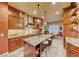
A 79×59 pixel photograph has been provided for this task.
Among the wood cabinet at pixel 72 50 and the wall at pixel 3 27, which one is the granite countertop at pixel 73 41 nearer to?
the wood cabinet at pixel 72 50

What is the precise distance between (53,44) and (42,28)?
569 mm

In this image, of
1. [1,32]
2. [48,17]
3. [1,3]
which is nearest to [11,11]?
[1,3]

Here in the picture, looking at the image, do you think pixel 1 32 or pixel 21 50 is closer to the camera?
pixel 21 50

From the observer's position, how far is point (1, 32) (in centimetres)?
363

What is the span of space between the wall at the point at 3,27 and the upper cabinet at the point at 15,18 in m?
0.15

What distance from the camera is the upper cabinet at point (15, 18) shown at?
10.9ft

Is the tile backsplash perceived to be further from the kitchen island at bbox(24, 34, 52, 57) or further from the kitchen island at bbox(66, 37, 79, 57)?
the kitchen island at bbox(66, 37, 79, 57)

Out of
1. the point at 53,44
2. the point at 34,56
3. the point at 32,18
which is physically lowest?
the point at 34,56

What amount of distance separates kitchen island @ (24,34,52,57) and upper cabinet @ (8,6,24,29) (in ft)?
1.50

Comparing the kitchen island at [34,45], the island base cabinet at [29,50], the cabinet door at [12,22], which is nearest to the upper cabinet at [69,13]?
the kitchen island at [34,45]

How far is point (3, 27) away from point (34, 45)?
1035 millimetres

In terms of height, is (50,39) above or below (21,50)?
above

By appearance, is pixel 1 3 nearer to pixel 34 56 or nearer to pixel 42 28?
pixel 42 28

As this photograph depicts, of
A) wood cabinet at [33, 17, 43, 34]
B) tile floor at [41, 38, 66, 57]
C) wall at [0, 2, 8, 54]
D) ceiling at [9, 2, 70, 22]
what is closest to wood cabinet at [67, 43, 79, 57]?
tile floor at [41, 38, 66, 57]
